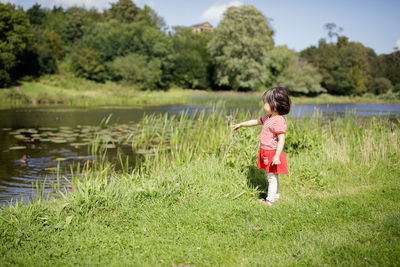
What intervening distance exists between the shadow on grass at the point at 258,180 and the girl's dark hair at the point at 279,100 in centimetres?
136

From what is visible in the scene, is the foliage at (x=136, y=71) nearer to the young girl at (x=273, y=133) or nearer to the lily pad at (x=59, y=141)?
the lily pad at (x=59, y=141)

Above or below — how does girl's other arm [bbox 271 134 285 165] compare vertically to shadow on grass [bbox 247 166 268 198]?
above

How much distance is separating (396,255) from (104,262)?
2850 mm

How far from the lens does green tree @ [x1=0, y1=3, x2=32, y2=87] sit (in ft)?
106

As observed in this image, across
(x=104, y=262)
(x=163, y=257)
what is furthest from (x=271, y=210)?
(x=104, y=262)

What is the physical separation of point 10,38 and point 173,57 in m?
23.0

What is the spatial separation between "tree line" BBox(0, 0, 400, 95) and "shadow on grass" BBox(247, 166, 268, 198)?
113ft

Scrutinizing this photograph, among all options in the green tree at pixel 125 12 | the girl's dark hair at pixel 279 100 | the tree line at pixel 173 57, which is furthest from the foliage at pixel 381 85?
the girl's dark hair at pixel 279 100

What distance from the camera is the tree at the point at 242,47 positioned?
41.4m

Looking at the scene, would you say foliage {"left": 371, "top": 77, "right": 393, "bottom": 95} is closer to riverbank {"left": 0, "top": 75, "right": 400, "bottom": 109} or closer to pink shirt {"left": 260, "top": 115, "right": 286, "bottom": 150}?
riverbank {"left": 0, "top": 75, "right": 400, "bottom": 109}

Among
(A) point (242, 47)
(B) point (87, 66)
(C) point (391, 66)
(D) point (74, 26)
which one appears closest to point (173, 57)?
(A) point (242, 47)

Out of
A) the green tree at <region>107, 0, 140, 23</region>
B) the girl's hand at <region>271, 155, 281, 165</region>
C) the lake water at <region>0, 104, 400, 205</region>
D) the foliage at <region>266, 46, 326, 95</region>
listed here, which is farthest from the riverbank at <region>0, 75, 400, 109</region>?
the green tree at <region>107, 0, 140, 23</region>

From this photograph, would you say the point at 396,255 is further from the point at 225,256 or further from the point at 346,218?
the point at 225,256

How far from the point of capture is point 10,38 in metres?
33.5
